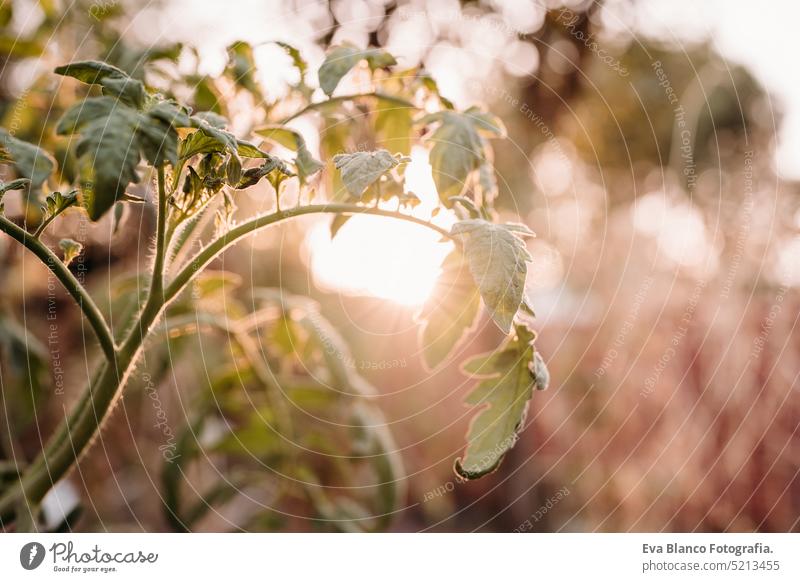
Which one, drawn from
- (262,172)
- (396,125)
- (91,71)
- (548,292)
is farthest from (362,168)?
(548,292)

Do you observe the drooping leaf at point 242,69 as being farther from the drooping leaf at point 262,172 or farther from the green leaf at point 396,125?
the drooping leaf at point 262,172

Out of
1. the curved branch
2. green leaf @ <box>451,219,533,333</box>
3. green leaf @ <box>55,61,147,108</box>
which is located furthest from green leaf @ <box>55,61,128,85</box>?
green leaf @ <box>451,219,533,333</box>

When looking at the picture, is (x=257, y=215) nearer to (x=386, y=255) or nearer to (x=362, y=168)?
(x=362, y=168)

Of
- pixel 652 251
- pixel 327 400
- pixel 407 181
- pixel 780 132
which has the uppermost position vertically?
pixel 407 181

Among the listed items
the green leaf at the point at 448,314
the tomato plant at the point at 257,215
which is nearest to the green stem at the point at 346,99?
the tomato plant at the point at 257,215

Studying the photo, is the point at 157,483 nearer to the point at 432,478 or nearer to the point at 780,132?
the point at 432,478

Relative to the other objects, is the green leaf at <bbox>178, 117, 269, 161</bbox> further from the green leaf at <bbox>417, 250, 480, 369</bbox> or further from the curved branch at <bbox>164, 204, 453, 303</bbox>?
the green leaf at <bbox>417, 250, 480, 369</bbox>

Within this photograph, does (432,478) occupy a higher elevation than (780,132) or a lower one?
lower

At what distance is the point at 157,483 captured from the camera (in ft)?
4.73

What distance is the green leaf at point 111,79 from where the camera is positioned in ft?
1.22

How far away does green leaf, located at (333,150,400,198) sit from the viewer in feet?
1.29

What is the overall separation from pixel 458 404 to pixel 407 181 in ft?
6.85

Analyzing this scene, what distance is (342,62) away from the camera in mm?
517
